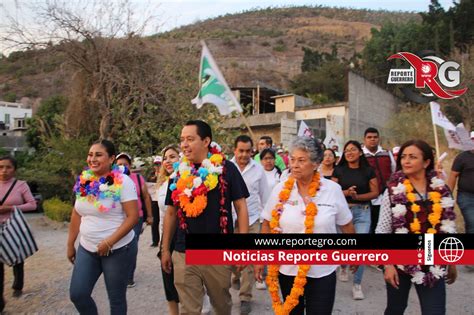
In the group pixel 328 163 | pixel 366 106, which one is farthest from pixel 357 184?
pixel 366 106

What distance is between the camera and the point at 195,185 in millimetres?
3404

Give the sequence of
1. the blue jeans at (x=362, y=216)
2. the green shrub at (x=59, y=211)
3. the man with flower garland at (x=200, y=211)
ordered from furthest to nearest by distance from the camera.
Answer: the green shrub at (x=59, y=211) < the blue jeans at (x=362, y=216) < the man with flower garland at (x=200, y=211)

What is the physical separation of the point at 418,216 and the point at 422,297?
1.93ft

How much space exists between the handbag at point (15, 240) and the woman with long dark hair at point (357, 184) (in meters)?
3.91

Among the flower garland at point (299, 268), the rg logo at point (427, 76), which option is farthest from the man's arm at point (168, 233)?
the rg logo at point (427, 76)

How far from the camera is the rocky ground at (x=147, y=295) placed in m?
5.00

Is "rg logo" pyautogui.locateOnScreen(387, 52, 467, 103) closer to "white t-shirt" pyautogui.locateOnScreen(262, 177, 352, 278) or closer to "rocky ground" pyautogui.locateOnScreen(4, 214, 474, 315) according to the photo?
"rocky ground" pyautogui.locateOnScreen(4, 214, 474, 315)

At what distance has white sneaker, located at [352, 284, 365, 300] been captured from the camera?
5.26 meters

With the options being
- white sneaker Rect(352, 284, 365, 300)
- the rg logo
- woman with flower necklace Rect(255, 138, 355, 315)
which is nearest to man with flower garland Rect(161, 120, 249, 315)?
woman with flower necklace Rect(255, 138, 355, 315)

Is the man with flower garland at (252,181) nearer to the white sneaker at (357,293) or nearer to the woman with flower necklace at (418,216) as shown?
the white sneaker at (357,293)

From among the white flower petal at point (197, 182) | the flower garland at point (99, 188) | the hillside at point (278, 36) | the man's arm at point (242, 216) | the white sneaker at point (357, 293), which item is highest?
the hillside at point (278, 36)

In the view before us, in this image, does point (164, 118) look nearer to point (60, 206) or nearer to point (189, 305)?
point (60, 206)

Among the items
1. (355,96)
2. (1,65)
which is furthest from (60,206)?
(355,96)

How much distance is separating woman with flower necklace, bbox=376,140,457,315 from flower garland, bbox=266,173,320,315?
2.03ft
